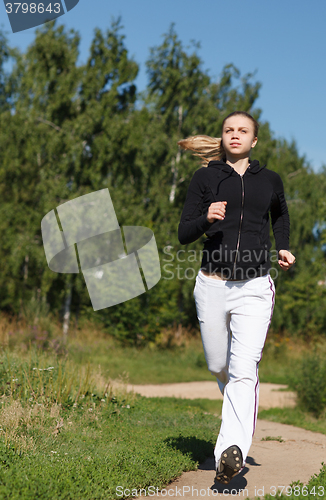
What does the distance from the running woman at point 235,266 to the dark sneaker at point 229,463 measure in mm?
26

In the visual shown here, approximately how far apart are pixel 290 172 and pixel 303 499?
23.5 metres

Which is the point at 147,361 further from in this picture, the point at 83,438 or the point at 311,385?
the point at 83,438

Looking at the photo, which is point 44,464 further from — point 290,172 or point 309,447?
point 290,172

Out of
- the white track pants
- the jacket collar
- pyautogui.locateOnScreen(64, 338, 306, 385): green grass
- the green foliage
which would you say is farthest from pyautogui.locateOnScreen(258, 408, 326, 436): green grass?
the green foliage

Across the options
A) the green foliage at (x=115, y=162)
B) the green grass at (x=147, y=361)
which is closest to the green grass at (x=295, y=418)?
the green grass at (x=147, y=361)

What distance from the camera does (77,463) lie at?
3393mm

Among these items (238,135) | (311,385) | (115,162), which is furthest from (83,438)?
(115,162)

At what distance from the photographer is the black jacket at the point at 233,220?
3205 mm

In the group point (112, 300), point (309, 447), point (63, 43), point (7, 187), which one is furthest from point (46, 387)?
point (7, 187)

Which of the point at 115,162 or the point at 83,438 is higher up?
the point at 115,162

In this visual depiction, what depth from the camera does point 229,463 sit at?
282cm

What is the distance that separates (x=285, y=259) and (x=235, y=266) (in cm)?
40

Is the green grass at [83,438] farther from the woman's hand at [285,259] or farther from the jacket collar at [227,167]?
the jacket collar at [227,167]

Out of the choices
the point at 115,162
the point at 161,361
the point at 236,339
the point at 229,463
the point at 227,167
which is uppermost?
the point at 115,162
